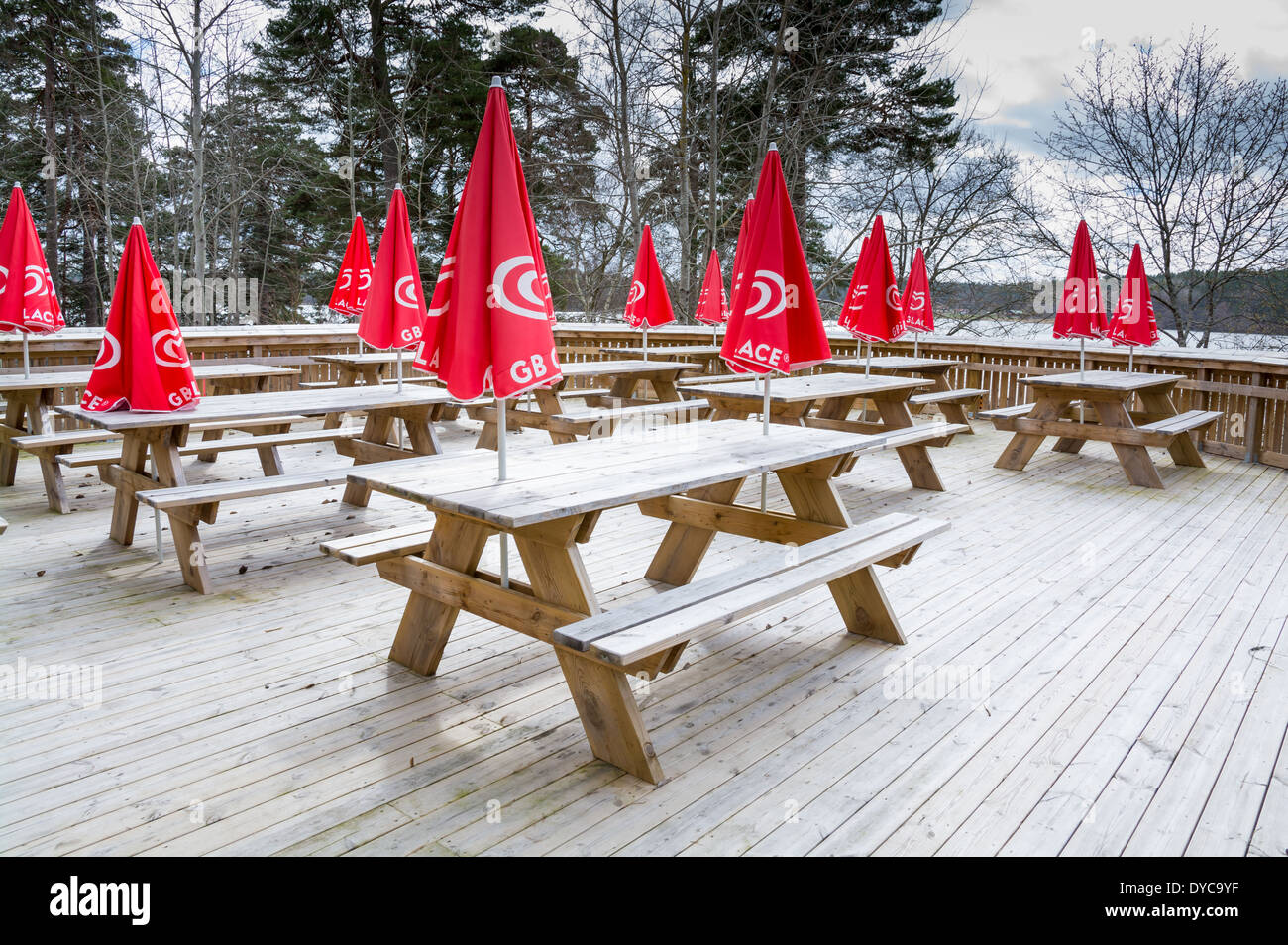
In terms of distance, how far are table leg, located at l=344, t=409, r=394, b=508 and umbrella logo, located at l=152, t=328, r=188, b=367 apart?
4.18ft

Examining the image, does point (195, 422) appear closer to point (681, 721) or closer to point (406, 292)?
point (406, 292)

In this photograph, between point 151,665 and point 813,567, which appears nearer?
point 813,567

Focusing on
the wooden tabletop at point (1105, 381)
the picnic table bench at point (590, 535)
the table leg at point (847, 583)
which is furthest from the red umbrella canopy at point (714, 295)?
the table leg at point (847, 583)

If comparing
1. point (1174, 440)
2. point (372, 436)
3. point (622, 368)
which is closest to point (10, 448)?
point (372, 436)

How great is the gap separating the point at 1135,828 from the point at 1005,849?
37cm

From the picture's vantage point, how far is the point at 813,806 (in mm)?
2215

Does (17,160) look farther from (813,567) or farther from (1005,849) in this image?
(1005,849)

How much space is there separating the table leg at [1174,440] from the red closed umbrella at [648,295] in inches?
163

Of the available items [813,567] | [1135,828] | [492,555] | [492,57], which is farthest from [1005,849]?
[492,57]

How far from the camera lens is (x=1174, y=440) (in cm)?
718

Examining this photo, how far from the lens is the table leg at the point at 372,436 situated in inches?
208

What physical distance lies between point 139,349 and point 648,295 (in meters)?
4.27

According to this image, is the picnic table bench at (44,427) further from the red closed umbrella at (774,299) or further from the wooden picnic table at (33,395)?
the red closed umbrella at (774,299)
